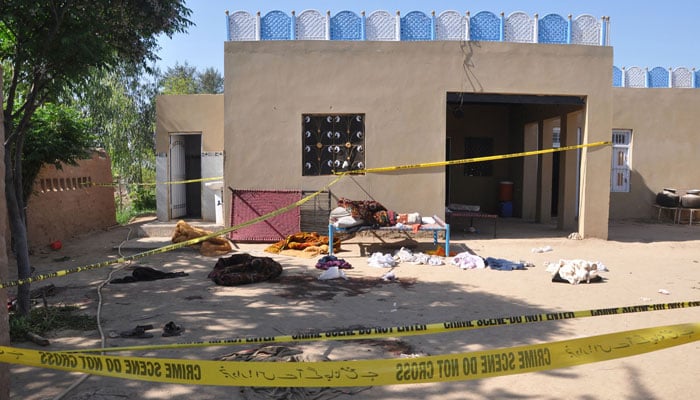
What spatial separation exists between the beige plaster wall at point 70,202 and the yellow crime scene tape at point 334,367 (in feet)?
27.2

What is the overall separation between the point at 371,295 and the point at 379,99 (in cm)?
518

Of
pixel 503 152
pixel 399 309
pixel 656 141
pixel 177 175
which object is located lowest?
pixel 399 309

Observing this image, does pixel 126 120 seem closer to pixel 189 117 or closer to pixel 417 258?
pixel 189 117

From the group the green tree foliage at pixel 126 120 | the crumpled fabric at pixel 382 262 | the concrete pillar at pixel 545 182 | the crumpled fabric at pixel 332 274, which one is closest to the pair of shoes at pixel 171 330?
the crumpled fabric at pixel 332 274

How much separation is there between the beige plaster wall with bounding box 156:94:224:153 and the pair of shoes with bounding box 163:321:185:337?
8.34 metres

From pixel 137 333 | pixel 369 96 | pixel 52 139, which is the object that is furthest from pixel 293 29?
pixel 137 333

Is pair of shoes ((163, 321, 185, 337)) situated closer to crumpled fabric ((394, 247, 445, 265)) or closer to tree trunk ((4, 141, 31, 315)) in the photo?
tree trunk ((4, 141, 31, 315))

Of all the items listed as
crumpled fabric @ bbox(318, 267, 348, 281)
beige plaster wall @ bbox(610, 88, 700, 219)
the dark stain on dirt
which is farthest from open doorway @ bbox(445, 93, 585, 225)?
the dark stain on dirt

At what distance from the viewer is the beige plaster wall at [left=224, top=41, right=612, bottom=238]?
1017 centimetres

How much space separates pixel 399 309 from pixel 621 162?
12.4 metres

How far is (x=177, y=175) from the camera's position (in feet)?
42.2

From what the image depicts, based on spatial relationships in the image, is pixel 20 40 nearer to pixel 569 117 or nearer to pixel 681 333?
pixel 681 333

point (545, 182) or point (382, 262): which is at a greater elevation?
point (545, 182)

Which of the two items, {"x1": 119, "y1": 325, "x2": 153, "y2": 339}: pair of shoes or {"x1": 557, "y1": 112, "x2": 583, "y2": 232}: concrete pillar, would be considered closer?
{"x1": 119, "y1": 325, "x2": 153, "y2": 339}: pair of shoes
